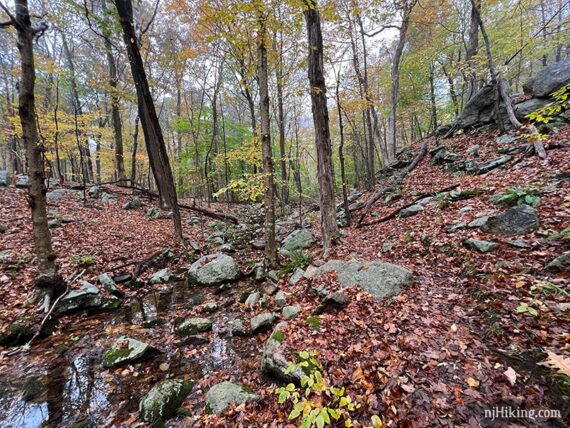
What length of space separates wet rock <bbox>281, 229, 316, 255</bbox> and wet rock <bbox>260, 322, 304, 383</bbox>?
482cm

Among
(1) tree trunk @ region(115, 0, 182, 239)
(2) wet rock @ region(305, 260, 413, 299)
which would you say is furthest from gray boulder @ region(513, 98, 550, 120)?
(1) tree trunk @ region(115, 0, 182, 239)

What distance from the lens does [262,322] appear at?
15.1 ft

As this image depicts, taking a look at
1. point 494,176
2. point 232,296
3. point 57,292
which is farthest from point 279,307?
point 494,176

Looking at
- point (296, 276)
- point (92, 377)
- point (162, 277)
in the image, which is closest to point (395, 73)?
point (296, 276)

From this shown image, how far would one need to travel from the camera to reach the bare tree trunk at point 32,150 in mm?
4648

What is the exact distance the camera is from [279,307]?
515 centimetres

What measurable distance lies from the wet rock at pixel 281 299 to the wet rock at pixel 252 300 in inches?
19.2

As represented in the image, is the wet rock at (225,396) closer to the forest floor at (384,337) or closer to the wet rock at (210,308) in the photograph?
the forest floor at (384,337)

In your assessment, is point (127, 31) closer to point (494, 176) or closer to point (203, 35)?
point (203, 35)

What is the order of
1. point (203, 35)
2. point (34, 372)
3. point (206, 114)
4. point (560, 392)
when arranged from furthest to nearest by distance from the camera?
point (206, 114), point (203, 35), point (34, 372), point (560, 392)

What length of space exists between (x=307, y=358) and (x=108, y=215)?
1106 centimetres

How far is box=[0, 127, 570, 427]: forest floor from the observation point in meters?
2.40

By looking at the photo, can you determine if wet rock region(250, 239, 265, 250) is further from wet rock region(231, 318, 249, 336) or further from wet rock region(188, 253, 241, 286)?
wet rock region(231, 318, 249, 336)

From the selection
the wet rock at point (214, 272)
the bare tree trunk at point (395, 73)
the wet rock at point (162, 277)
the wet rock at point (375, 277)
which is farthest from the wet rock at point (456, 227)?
the bare tree trunk at point (395, 73)
